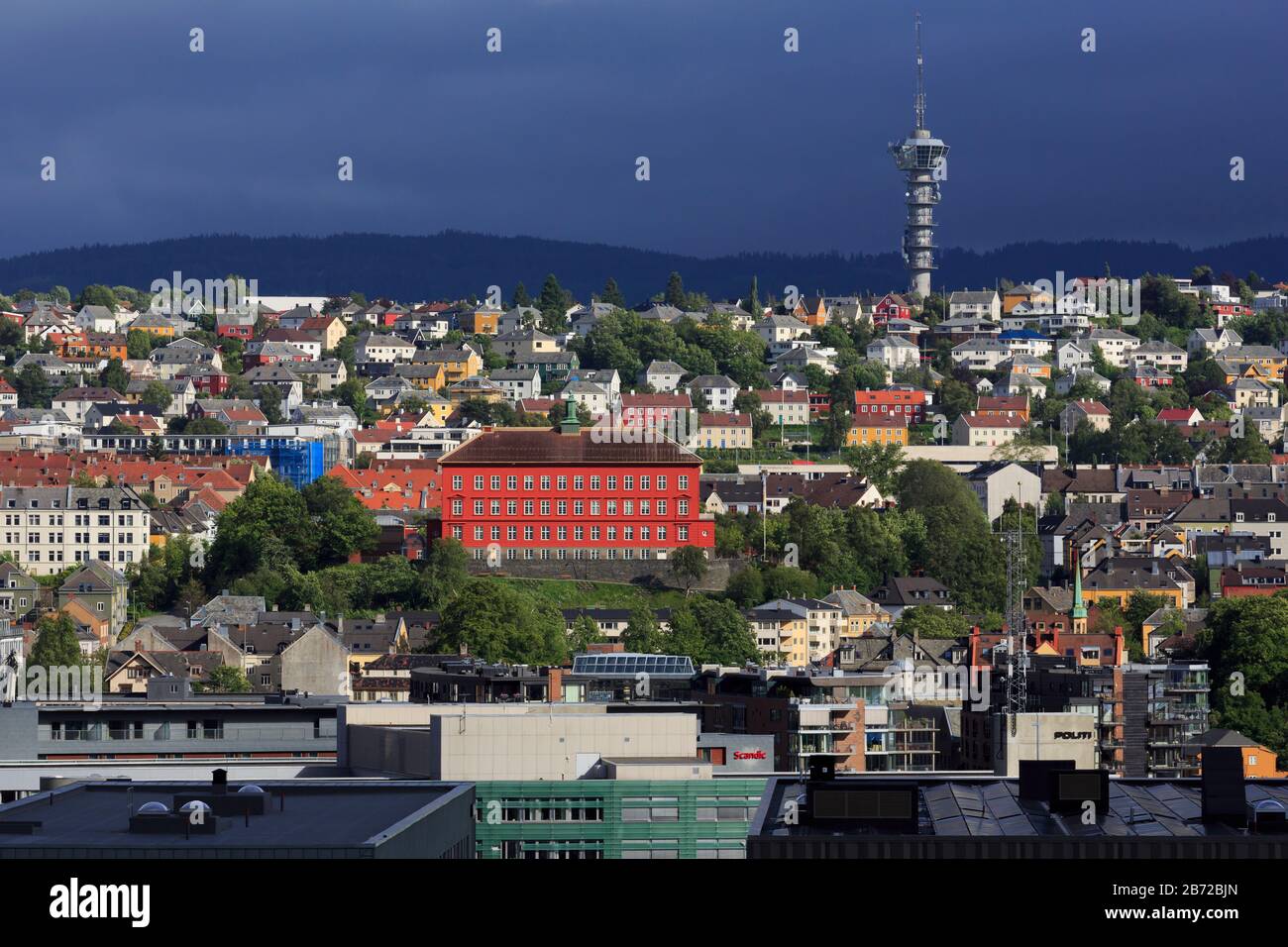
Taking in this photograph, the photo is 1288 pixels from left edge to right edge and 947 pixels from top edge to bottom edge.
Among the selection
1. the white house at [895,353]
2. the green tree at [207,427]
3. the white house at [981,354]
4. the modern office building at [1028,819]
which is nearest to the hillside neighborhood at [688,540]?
the green tree at [207,427]

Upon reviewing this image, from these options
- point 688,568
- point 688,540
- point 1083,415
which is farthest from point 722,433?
point 688,568

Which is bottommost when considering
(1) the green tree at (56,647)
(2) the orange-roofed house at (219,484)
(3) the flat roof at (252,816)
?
(1) the green tree at (56,647)

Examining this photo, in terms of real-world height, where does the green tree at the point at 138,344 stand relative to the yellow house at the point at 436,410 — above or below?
above

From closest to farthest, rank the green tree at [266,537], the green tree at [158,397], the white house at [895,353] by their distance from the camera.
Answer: the green tree at [266,537] < the green tree at [158,397] < the white house at [895,353]

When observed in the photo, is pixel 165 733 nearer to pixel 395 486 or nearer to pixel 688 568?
pixel 688 568

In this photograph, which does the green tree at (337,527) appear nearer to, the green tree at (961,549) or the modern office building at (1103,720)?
the green tree at (961,549)

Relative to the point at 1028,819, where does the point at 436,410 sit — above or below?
above
